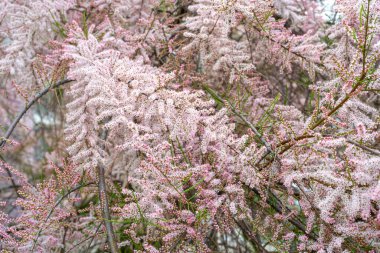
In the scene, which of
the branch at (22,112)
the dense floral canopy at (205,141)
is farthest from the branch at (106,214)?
the branch at (22,112)

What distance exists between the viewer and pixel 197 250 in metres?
1.97

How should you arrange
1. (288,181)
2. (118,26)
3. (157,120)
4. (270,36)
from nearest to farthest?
(288,181), (157,120), (270,36), (118,26)

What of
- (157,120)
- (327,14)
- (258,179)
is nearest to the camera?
(258,179)

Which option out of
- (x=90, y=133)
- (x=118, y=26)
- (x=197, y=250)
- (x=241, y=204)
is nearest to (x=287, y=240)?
(x=241, y=204)

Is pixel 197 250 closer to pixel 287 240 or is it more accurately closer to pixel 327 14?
pixel 287 240

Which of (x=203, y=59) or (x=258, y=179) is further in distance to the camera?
(x=203, y=59)

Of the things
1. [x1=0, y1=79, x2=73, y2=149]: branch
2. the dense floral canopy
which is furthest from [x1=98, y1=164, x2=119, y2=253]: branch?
[x1=0, y1=79, x2=73, y2=149]: branch

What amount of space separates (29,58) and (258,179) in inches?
72.6

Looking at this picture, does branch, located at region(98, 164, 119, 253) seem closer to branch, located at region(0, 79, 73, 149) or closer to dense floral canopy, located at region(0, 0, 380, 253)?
dense floral canopy, located at region(0, 0, 380, 253)

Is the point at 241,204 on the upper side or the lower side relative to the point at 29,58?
lower

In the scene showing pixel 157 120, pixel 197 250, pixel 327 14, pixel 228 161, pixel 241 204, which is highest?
pixel 327 14

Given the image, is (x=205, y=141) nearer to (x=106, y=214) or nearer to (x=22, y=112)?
(x=106, y=214)

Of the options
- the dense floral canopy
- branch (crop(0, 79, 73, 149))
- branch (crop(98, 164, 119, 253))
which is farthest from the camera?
branch (crop(0, 79, 73, 149))

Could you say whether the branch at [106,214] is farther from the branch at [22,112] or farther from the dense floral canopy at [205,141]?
the branch at [22,112]
